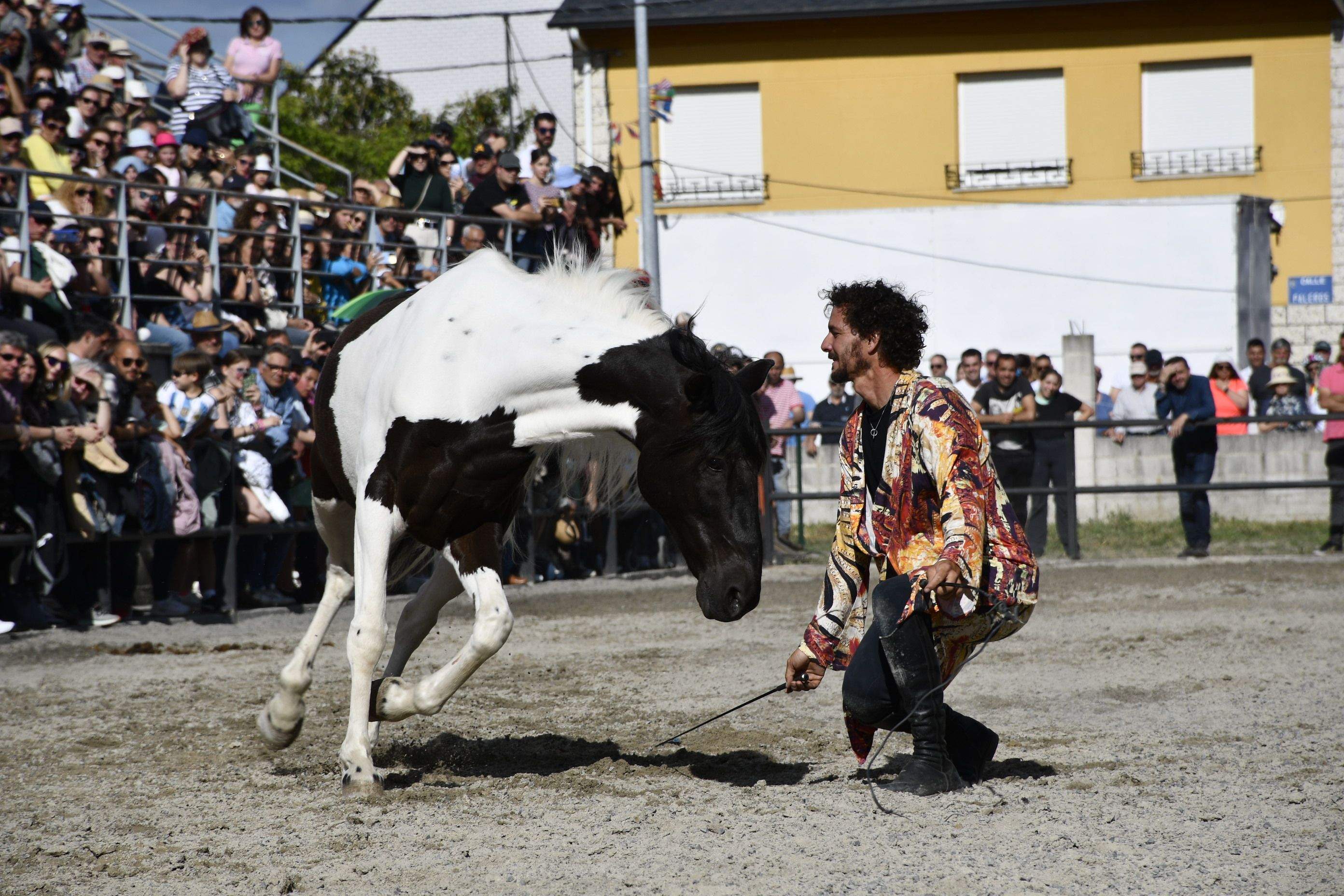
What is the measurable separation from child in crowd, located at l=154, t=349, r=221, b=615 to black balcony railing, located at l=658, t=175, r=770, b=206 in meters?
17.1

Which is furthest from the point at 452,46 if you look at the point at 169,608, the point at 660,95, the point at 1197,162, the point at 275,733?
the point at 275,733

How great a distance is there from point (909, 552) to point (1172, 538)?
31.2 feet

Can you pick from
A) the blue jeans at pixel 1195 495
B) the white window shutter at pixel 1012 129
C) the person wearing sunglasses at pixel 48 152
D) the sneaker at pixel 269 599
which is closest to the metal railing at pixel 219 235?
the person wearing sunglasses at pixel 48 152

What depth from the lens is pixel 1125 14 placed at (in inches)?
1015

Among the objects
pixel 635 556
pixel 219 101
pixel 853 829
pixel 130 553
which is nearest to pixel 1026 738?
pixel 853 829

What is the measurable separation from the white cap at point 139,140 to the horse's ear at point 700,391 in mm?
9807

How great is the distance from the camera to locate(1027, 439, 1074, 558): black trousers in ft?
42.5

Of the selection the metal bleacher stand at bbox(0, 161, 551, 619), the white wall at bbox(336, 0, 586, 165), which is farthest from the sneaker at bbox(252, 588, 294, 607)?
the white wall at bbox(336, 0, 586, 165)

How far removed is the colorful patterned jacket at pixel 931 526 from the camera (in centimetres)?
422

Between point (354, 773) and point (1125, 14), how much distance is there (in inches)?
980

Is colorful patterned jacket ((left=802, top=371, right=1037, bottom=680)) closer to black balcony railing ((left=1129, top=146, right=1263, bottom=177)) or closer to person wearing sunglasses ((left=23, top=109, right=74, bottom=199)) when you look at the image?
person wearing sunglasses ((left=23, top=109, right=74, bottom=199))

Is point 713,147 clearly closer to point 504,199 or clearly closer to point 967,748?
point 504,199

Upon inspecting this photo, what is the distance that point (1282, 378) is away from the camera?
14547mm

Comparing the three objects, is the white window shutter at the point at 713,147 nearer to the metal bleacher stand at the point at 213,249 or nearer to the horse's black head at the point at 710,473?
the metal bleacher stand at the point at 213,249
